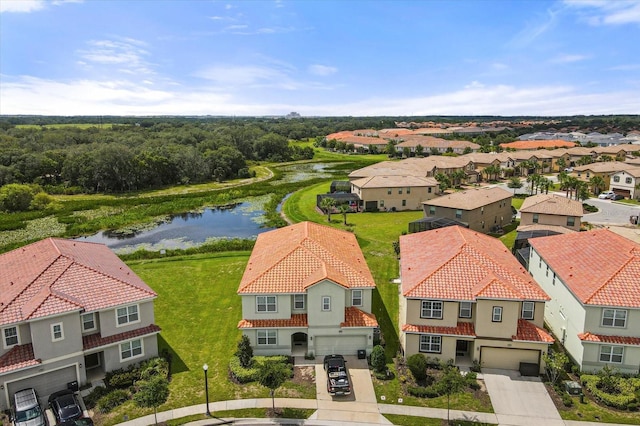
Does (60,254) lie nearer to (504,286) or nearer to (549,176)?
(504,286)

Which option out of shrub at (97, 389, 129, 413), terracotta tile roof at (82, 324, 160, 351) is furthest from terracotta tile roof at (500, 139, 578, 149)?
shrub at (97, 389, 129, 413)

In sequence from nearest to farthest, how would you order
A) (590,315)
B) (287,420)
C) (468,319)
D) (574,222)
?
1. (287,420)
2. (590,315)
3. (468,319)
4. (574,222)

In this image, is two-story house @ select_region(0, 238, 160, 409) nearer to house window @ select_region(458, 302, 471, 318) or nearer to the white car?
house window @ select_region(458, 302, 471, 318)

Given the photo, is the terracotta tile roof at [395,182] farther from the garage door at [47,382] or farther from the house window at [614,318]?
the garage door at [47,382]

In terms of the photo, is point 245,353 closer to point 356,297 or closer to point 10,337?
point 356,297

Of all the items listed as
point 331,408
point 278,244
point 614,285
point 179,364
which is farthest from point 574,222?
point 179,364

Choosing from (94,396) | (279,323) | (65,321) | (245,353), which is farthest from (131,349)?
(279,323)
